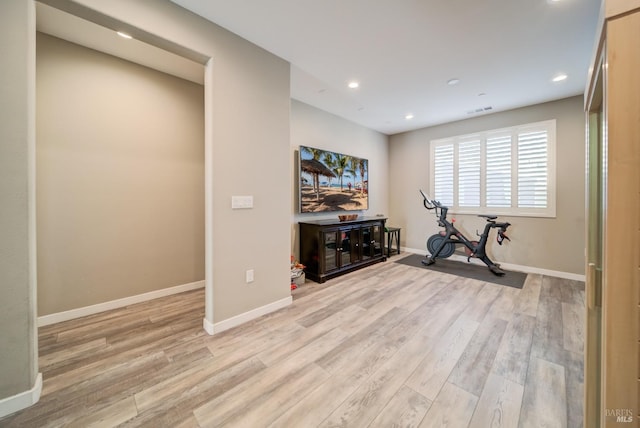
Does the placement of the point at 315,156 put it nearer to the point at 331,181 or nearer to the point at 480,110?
the point at 331,181

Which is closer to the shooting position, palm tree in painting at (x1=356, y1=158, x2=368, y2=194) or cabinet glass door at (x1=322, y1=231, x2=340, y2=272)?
cabinet glass door at (x1=322, y1=231, x2=340, y2=272)

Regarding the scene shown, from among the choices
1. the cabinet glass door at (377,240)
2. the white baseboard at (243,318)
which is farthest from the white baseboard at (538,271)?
the white baseboard at (243,318)

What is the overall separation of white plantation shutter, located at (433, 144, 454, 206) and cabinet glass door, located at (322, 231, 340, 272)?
2.64m

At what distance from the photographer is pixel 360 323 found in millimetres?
2377

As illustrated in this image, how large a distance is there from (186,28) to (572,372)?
154 inches

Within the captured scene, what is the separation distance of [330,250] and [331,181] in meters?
1.26

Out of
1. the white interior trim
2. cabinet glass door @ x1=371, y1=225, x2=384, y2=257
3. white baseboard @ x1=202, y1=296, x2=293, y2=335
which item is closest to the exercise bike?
cabinet glass door @ x1=371, y1=225, x2=384, y2=257

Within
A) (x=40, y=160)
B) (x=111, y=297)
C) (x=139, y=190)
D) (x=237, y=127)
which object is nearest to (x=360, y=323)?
(x=237, y=127)

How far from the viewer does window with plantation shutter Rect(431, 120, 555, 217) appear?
3.87 metres

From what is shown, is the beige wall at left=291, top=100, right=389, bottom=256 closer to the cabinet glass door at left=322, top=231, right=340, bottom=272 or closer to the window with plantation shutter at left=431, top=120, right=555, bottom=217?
the cabinet glass door at left=322, top=231, right=340, bottom=272

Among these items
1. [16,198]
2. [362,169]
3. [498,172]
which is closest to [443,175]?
[498,172]

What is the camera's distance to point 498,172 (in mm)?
4246

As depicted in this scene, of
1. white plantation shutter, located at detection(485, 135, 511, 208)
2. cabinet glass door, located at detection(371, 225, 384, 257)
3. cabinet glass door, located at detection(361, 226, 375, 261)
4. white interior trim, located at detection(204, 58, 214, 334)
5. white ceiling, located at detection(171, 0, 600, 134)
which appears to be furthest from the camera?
cabinet glass door, located at detection(371, 225, 384, 257)

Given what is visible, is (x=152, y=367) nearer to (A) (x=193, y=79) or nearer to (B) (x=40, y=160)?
(B) (x=40, y=160)
